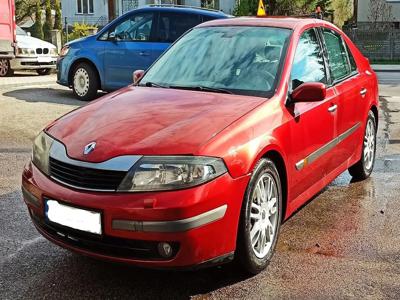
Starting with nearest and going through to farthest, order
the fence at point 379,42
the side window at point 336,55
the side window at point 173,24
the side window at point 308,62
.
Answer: the side window at point 308,62
the side window at point 336,55
the side window at point 173,24
the fence at point 379,42

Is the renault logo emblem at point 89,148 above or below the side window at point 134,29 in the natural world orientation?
below

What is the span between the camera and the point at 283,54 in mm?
4508

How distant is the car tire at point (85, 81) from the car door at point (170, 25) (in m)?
1.40

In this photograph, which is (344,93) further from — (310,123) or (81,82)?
(81,82)

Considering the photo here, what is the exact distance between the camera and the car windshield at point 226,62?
14.3 feet

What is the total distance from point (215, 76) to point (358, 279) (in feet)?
5.98

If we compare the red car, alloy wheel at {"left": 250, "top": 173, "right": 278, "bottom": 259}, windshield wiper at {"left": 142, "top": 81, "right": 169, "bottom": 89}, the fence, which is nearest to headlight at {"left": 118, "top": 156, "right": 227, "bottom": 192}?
the red car

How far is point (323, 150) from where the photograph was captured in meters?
4.72

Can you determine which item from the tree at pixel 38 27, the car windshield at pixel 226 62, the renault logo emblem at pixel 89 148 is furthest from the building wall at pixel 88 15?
the renault logo emblem at pixel 89 148

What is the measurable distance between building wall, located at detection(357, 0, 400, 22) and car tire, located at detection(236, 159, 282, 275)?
3224 cm

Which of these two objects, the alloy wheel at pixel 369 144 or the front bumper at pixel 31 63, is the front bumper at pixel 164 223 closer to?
the alloy wheel at pixel 369 144

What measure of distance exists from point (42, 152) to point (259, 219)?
58.4 inches

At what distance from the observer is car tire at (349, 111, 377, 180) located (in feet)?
19.9

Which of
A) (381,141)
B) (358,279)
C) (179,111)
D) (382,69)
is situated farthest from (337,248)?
(382,69)
